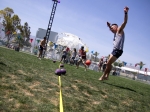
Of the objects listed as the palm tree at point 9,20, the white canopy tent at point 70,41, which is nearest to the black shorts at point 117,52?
the white canopy tent at point 70,41

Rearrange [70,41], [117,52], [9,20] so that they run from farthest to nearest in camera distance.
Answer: [9,20] < [70,41] < [117,52]

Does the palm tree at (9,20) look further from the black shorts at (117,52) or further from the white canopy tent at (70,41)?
Answer: the black shorts at (117,52)

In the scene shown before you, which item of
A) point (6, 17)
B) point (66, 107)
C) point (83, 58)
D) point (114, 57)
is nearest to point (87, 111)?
point (66, 107)

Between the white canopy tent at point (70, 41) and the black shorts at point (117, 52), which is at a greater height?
the white canopy tent at point (70, 41)

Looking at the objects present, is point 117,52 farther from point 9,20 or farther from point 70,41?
point 9,20

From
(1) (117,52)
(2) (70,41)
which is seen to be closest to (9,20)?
(2) (70,41)

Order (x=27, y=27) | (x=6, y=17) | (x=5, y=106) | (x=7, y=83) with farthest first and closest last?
(x=27, y=27), (x=6, y=17), (x=7, y=83), (x=5, y=106)

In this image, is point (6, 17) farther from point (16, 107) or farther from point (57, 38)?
point (16, 107)

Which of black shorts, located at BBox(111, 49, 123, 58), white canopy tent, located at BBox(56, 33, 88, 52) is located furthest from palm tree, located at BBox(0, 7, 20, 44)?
black shorts, located at BBox(111, 49, 123, 58)

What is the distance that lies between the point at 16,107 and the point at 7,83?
1.15 metres

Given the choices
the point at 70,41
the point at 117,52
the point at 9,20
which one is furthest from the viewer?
the point at 9,20

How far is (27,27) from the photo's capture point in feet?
177

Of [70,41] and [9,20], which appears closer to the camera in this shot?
[70,41]

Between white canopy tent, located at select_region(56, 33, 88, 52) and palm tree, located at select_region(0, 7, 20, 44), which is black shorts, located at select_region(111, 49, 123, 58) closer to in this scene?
white canopy tent, located at select_region(56, 33, 88, 52)
